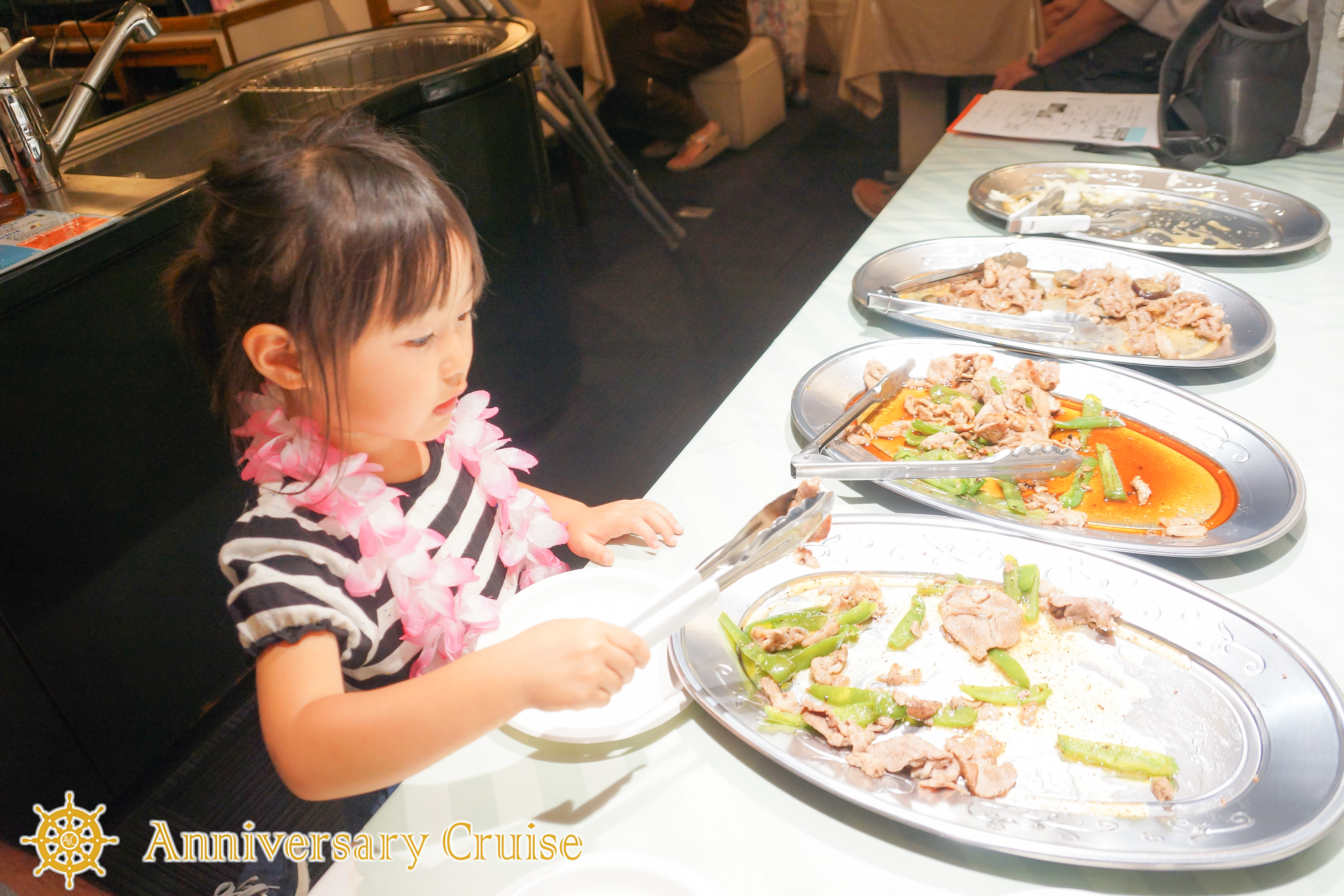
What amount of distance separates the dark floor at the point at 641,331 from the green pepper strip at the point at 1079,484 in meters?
0.97

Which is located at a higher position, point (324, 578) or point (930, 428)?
point (324, 578)

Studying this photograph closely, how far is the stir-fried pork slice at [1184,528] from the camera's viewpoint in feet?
2.71

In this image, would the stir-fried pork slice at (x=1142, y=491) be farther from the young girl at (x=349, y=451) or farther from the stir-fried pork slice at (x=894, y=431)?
the young girl at (x=349, y=451)

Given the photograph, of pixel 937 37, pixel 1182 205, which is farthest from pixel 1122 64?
pixel 937 37

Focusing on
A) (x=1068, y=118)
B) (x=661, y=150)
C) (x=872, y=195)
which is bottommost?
(x=872, y=195)

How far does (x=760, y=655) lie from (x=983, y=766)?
20 cm

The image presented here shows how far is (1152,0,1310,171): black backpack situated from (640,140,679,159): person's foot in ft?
10.9

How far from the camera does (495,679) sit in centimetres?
62

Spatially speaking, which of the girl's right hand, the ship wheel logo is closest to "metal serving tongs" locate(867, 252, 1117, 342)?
the girl's right hand

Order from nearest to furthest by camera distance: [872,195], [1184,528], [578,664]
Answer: [578,664] < [1184,528] < [872,195]

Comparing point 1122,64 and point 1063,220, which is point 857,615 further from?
point 1122,64

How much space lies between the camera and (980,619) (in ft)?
2.40

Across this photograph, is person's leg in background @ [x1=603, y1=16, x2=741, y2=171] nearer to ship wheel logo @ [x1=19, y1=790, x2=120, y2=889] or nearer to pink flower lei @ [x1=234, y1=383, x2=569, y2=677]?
ship wheel logo @ [x1=19, y1=790, x2=120, y2=889]

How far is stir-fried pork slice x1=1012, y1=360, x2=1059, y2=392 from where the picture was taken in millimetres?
1082
